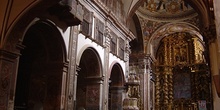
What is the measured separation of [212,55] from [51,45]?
5.08 m

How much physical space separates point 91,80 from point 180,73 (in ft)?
45.3

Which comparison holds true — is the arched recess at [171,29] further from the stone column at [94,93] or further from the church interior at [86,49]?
the stone column at [94,93]

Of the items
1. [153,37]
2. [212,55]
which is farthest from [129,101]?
[153,37]

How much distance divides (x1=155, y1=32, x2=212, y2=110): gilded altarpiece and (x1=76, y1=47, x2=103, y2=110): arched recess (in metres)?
11.5

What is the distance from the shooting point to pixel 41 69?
958cm

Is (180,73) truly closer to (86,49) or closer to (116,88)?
(116,88)

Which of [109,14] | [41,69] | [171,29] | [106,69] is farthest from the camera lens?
[171,29]

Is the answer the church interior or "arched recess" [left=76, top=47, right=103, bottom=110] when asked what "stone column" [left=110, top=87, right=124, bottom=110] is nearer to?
the church interior

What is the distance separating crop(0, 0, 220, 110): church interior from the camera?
7.41 meters

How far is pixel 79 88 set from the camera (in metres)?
12.5

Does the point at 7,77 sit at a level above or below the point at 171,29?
below

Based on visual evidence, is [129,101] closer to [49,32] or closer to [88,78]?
[88,78]

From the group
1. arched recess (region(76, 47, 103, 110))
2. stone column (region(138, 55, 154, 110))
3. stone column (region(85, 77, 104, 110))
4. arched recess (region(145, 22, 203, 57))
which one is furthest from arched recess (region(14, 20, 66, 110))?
arched recess (region(145, 22, 203, 57))

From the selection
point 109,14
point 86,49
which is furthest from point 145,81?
point 86,49
